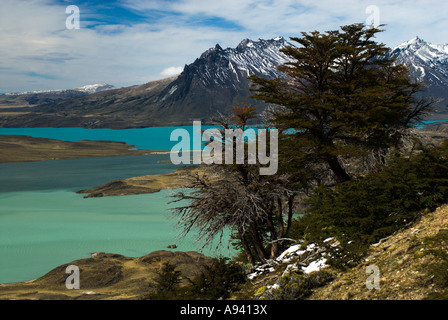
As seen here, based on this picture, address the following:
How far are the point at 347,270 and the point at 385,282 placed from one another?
1787 mm

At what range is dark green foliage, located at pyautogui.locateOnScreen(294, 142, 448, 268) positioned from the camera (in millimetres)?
12227

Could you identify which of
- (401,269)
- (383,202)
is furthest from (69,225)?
(401,269)

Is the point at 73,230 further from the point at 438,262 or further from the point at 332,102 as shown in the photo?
the point at 438,262

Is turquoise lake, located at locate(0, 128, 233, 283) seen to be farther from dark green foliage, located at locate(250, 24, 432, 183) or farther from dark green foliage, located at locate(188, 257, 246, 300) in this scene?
dark green foliage, located at locate(250, 24, 432, 183)

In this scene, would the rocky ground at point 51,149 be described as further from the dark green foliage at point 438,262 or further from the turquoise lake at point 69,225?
the dark green foliage at point 438,262

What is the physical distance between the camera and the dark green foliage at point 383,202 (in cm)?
1223

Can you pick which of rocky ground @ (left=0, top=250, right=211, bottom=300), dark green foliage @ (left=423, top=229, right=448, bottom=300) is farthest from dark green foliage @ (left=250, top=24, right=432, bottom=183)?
rocky ground @ (left=0, top=250, right=211, bottom=300)

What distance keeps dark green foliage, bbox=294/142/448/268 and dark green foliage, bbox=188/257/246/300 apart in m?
3.56

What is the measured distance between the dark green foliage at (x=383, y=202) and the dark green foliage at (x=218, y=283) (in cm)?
356

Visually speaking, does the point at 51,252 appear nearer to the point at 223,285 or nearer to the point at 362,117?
the point at 223,285

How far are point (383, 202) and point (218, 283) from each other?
6.87 m

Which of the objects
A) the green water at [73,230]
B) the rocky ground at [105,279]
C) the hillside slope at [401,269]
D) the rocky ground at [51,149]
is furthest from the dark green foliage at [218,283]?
the rocky ground at [51,149]

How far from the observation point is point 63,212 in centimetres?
6234
